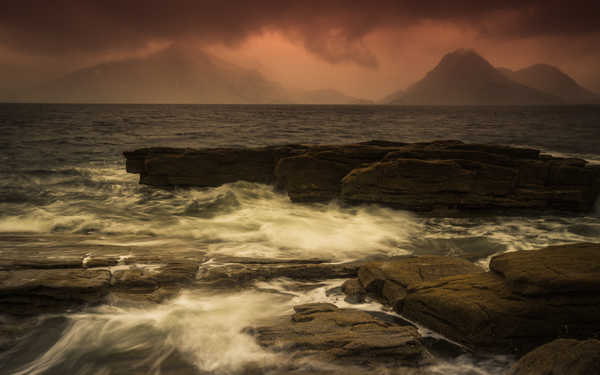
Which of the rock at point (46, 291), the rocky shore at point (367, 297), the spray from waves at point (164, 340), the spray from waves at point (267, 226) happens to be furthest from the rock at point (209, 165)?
the spray from waves at point (164, 340)

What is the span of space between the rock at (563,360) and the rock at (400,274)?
1469mm

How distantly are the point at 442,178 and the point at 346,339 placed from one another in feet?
21.8

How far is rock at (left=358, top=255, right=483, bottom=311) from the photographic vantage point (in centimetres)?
435

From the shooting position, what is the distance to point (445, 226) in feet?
26.9

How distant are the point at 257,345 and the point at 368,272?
2.06 meters

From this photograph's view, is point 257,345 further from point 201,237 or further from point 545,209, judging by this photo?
point 545,209

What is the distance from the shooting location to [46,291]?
164 inches

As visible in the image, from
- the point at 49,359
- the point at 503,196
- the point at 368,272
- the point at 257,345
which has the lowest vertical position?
the point at 49,359

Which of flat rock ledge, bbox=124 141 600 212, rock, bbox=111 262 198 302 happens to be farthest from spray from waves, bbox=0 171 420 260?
rock, bbox=111 262 198 302

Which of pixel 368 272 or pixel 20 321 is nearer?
pixel 20 321

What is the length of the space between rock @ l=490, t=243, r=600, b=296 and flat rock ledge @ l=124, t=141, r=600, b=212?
180 inches

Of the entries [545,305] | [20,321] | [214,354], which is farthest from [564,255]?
[20,321]

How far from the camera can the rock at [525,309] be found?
3.41 metres

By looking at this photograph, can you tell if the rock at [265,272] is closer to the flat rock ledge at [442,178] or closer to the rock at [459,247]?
the rock at [459,247]
